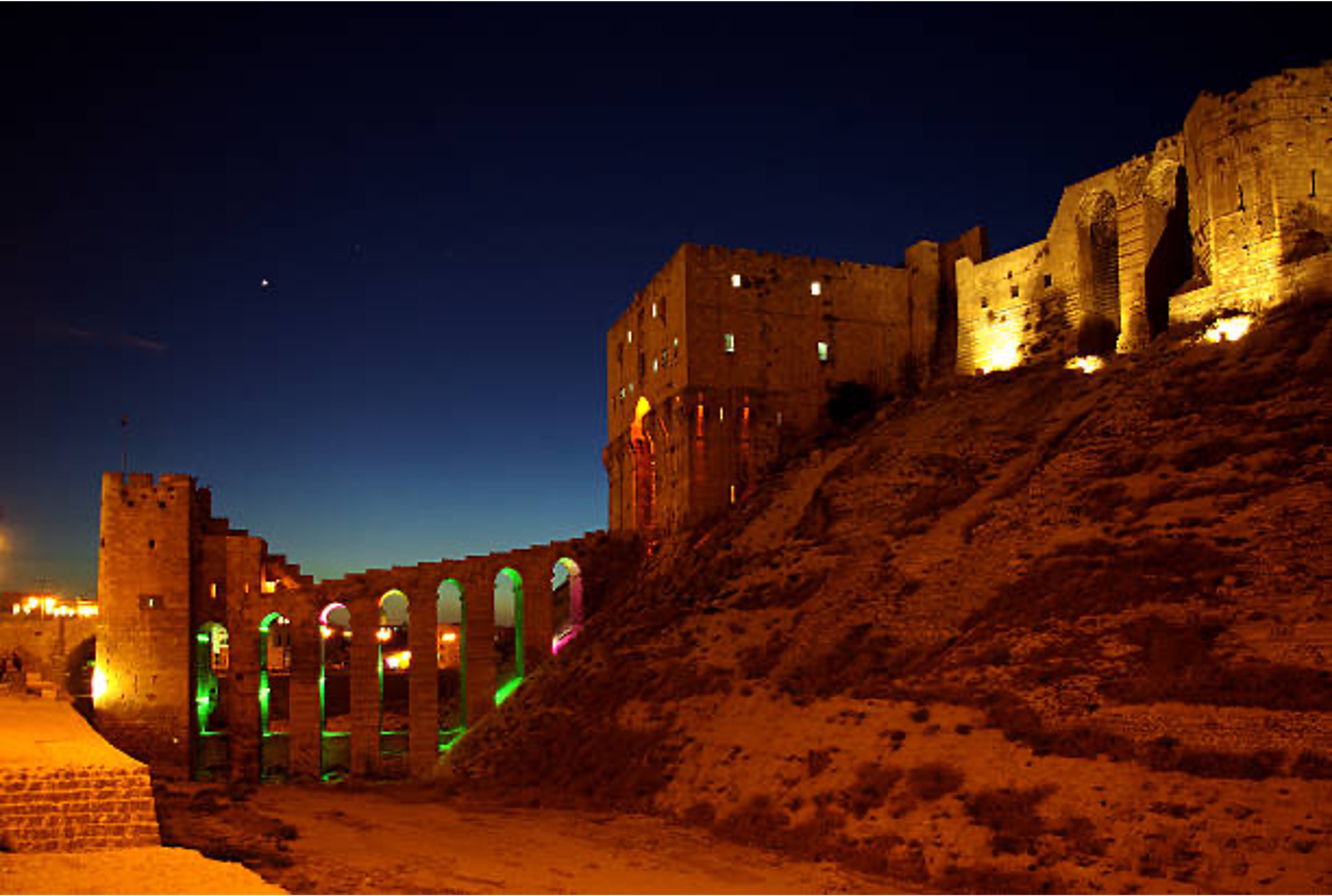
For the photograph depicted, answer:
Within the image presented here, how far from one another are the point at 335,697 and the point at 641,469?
2316cm

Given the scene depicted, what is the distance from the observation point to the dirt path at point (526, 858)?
59.2 feet

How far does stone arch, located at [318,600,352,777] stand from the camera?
41844 mm

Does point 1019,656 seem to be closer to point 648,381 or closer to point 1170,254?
point 1170,254

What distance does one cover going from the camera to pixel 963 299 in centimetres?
5184

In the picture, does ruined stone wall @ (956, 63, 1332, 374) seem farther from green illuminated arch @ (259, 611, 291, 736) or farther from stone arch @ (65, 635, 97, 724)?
stone arch @ (65, 635, 97, 724)

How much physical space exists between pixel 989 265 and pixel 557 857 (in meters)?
40.0

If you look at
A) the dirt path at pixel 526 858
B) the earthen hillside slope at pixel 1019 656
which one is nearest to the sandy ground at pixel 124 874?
the dirt path at pixel 526 858

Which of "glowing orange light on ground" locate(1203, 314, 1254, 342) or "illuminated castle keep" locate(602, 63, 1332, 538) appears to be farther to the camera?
"illuminated castle keep" locate(602, 63, 1332, 538)

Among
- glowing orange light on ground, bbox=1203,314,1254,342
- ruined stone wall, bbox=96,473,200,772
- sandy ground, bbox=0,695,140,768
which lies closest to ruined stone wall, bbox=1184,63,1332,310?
glowing orange light on ground, bbox=1203,314,1254,342

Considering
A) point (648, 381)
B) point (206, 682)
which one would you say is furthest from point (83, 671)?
point (648, 381)

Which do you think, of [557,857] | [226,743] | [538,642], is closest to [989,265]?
[538,642]

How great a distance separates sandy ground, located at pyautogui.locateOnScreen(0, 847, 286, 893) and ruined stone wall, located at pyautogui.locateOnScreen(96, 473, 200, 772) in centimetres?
2808

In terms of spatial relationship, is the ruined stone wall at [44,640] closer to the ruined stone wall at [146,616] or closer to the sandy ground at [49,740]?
the ruined stone wall at [146,616]

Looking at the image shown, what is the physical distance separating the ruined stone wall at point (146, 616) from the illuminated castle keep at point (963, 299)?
66.3ft
